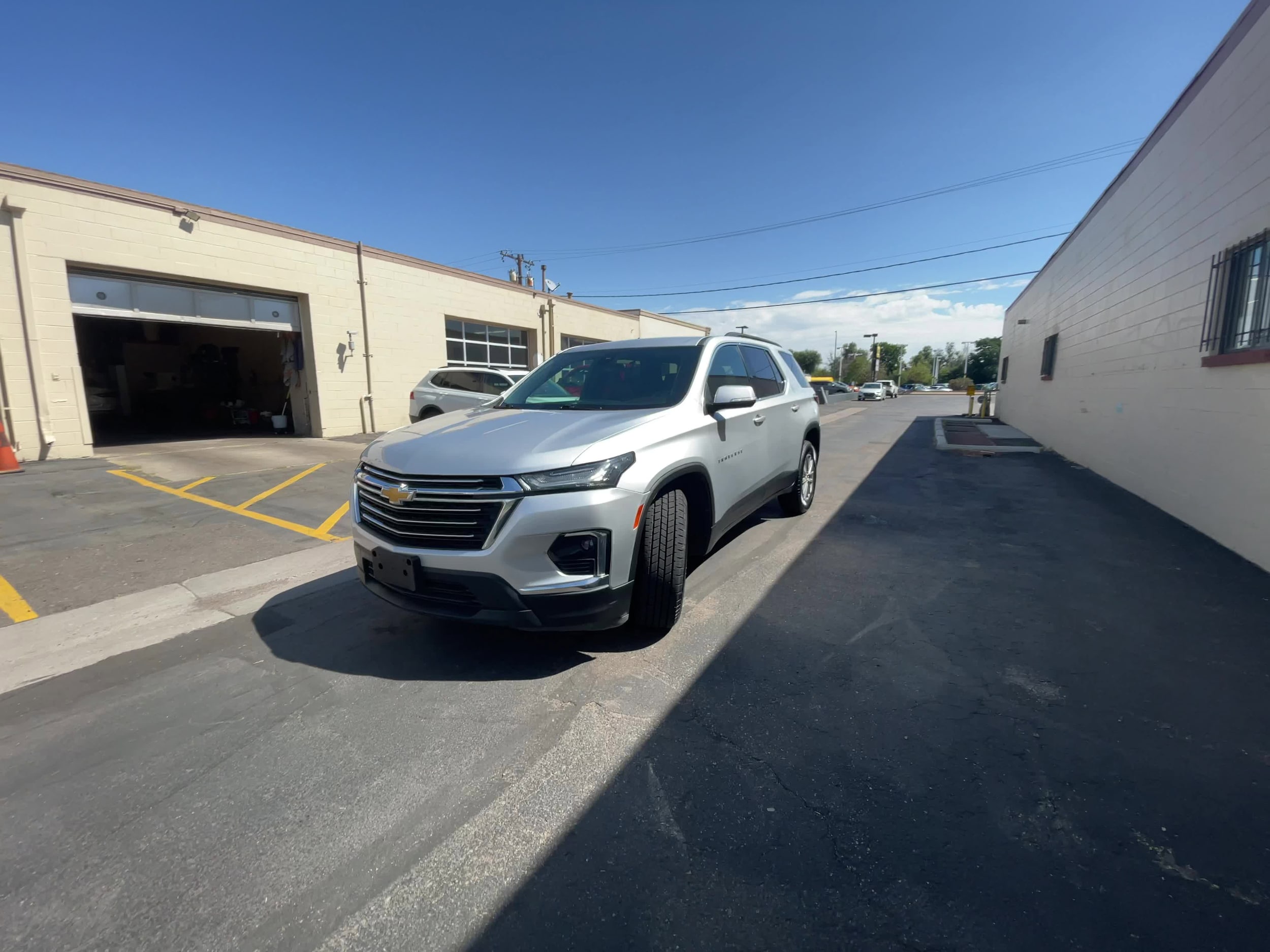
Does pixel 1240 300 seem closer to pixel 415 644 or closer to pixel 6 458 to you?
pixel 415 644

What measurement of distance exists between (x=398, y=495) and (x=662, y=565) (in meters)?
1.46

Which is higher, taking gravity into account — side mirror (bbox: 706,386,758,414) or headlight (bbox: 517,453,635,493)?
side mirror (bbox: 706,386,758,414)

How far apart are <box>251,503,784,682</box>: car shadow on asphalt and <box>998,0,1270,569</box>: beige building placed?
5.43 meters

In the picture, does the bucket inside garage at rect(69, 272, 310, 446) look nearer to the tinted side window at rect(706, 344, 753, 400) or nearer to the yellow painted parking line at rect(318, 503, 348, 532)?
the yellow painted parking line at rect(318, 503, 348, 532)

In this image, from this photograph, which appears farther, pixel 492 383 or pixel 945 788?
pixel 492 383

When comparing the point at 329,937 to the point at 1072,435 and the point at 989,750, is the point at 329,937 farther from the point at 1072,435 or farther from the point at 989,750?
the point at 1072,435

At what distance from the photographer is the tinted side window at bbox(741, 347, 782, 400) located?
520 centimetres

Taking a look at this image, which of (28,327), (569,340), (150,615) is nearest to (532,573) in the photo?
(150,615)

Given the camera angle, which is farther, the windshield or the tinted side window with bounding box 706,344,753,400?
the tinted side window with bounding box 706,344,753,400

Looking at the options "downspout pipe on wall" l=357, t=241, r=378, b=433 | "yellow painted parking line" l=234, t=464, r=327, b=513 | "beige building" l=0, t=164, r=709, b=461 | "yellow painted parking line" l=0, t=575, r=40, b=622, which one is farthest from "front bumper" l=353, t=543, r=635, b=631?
"downspout pipe on wall" l=357, t=241, r=378, b=433

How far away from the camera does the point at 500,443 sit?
3.16m

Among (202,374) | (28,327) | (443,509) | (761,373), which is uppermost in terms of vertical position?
(28,327)

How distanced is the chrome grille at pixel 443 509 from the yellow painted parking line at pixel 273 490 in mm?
4818

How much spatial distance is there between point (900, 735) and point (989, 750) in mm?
344
